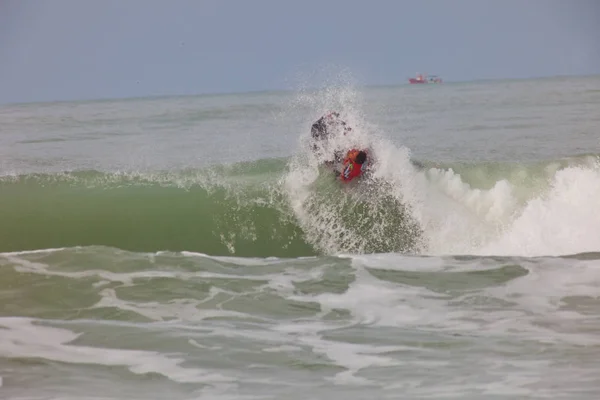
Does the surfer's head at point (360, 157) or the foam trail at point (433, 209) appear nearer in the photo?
the foam trail at point (433, 209)

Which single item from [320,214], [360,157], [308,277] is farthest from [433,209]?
[308,277]

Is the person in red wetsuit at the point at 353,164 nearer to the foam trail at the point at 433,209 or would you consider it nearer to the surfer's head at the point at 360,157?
the surfer's head at the point at 360,157

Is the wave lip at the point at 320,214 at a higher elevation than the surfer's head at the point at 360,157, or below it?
below

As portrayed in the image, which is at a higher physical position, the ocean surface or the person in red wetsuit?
the person in red wetsuit

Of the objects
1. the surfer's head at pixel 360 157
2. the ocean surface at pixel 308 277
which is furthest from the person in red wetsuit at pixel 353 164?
the ocean surface at pixel 308 277

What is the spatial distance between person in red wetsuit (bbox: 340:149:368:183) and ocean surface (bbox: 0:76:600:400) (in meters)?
0.15

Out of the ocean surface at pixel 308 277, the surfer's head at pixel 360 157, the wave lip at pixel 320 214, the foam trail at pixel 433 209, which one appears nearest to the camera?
the ocean surface at pixel 308 277

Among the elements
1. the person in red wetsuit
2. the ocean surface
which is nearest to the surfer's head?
the person in red wetsuit

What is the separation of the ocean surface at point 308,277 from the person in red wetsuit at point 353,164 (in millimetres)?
146

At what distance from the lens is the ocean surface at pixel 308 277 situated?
584cm

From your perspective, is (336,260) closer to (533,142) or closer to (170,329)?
(170,329)

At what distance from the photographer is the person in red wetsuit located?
11.7 metres

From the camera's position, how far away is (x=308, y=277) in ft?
28.9

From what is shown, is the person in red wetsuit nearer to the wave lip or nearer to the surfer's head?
the surfer's head
